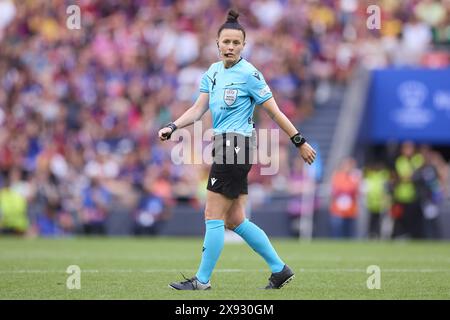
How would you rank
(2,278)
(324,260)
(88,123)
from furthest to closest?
(88,123) → (324,260) → (2,278)

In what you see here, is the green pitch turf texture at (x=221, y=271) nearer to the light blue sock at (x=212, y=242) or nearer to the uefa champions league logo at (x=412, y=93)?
the light blue sock at (x=212, y=242)

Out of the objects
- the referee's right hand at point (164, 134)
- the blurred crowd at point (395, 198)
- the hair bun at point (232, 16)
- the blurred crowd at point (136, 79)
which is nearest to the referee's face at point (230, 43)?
the hair bun at point (232, 16)

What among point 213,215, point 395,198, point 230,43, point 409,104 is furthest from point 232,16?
point 409,104

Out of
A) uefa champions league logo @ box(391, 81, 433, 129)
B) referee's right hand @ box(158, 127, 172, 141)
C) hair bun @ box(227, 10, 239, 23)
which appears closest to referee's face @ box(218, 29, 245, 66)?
hair bun @ box(227, 10, 239, 23)

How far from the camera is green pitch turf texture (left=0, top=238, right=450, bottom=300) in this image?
29.9 feet

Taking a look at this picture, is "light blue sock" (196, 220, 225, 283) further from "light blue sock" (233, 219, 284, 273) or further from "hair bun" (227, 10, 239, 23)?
"hair bun" (227, 10, 239, 23)

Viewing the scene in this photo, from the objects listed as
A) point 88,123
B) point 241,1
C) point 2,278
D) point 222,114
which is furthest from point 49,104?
point 222,114

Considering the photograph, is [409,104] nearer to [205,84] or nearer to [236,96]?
[205,84]

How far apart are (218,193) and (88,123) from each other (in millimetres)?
15197

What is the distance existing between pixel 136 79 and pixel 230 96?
15.8 meters

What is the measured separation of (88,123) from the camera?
24.0 meters

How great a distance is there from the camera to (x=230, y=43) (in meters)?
9.23

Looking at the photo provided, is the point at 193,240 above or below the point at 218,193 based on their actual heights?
below
